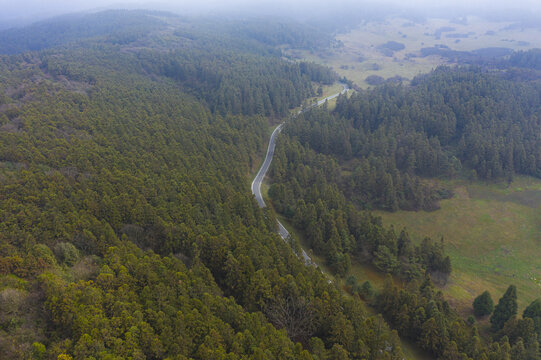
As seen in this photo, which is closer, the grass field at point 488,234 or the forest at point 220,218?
the forest at point 220,218

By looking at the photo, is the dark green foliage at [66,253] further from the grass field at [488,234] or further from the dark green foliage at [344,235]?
the grass field at [488,234]

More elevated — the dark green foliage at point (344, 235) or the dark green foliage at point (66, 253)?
the dark green foliage at point (66, 253)

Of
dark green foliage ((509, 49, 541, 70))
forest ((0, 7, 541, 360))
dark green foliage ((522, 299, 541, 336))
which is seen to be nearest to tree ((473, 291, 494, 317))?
forest ((0, 7, 541, 360))

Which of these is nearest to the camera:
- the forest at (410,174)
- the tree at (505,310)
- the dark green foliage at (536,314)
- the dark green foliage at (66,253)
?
the dark green foliage at (66,253)

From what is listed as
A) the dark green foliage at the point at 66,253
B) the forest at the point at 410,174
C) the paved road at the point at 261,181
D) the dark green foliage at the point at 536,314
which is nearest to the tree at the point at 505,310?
the forest at the point at 410,174

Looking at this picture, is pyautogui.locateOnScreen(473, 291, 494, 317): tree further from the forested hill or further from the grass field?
the forested hill

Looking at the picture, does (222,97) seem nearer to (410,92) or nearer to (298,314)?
(410,92)

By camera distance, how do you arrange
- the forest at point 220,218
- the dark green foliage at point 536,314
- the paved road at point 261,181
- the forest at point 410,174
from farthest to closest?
the paved road at point 261,181, the forest at point 410,174, the dark green foliage at point 536,314, the forest at point 220,218
